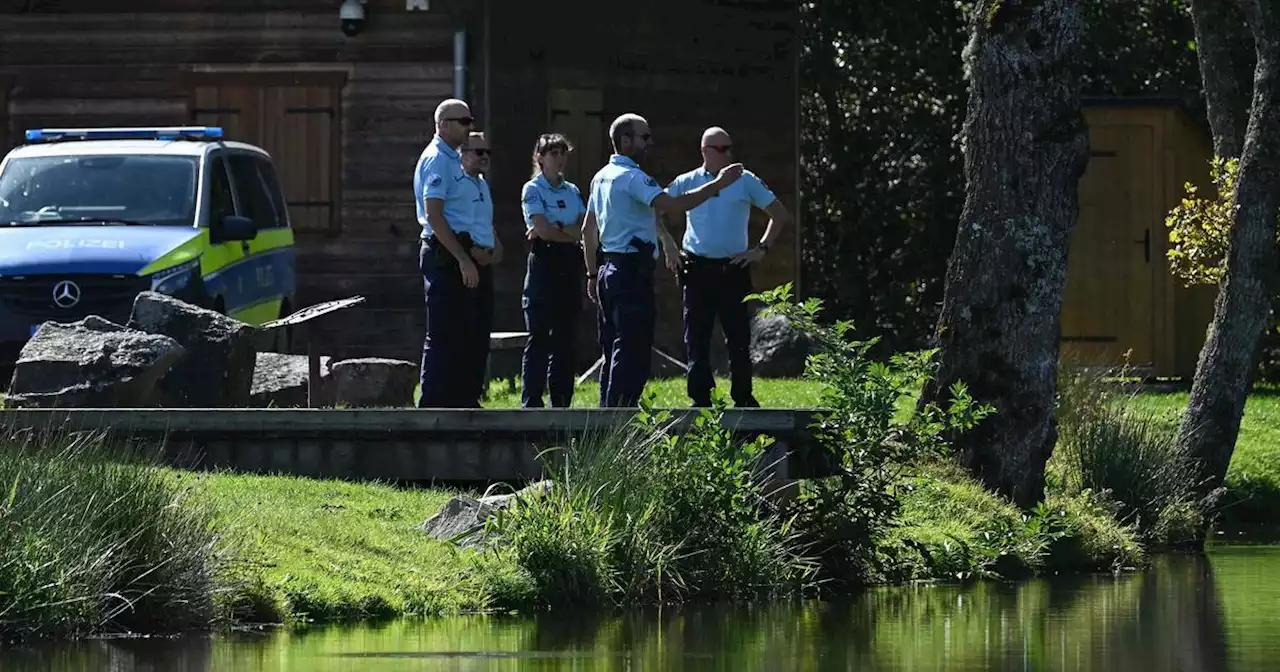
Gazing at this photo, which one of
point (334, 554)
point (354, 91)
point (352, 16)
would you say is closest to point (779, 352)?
point (354, 91)

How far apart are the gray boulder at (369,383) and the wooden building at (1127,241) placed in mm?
7778

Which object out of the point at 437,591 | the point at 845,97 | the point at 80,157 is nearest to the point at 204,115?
the point at 80,157

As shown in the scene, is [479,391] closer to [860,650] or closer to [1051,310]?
[1051,310]

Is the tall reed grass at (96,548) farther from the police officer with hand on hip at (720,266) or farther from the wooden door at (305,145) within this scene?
the wooden door at (305,145)

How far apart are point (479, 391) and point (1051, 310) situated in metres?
3.36

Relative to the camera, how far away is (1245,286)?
637 inches

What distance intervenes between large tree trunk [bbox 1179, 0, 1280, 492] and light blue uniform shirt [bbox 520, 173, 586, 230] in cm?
404

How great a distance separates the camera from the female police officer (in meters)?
15.3

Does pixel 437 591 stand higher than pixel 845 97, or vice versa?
pixel 845 97

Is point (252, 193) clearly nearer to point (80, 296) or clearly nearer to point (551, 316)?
point (80, 296)

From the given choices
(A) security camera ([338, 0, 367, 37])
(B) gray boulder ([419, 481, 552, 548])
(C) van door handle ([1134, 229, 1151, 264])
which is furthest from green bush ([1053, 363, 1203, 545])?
(A) security camera ([338, 0, 367, 37])

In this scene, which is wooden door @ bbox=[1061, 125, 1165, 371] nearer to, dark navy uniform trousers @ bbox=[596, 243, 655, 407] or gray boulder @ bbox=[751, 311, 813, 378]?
gray boulder @ bbox=[751, 311, 813, 378]

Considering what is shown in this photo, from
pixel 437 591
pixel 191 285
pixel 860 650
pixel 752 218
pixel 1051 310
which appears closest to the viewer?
pixel 860 650

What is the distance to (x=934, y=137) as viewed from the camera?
30891mm
